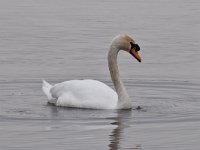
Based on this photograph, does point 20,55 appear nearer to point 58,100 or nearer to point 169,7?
point 58,100

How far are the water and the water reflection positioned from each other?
0.04 ft

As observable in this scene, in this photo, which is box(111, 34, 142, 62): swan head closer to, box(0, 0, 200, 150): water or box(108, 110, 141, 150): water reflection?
box(0, 0, 200, 150): water

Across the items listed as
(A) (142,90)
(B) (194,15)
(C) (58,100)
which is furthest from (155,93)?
(B) (194,15)

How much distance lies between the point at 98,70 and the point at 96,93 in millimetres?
3830

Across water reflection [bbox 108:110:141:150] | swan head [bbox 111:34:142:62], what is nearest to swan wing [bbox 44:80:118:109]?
water reflection [bbox 108:110:141:150]

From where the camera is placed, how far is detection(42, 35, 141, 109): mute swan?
47.6 ft

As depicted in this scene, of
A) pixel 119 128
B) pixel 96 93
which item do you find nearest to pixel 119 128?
pixel 119 128

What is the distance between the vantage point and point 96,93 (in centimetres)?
1458

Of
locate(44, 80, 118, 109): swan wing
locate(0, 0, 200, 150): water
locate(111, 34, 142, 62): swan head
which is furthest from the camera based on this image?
locate(111, 34, 142, 62): swan head

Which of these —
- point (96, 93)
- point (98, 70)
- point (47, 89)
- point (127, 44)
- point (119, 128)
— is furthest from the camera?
point (98, 70)

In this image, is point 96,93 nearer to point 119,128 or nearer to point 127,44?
point 127,44

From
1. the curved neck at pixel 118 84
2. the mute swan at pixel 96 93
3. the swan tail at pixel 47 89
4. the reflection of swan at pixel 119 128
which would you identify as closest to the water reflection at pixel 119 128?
the reflection of swan at pixel 119 128

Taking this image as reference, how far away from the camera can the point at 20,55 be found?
20.1m

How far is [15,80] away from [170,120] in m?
4.22
